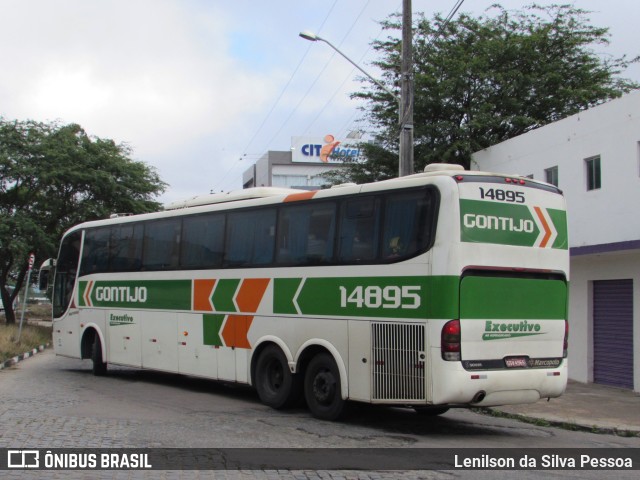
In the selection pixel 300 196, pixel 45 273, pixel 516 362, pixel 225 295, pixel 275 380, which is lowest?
pixel 275 380

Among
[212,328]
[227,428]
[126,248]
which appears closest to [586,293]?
[212,328]

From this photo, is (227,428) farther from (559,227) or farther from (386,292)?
(559,227)

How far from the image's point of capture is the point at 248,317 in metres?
12.6

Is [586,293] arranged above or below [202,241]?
below

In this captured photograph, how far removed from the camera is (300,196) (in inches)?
464

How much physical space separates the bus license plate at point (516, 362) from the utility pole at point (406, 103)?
697cm

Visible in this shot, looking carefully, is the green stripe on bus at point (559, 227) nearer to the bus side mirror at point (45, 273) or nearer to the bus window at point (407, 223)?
the bus window at point (407, 223)

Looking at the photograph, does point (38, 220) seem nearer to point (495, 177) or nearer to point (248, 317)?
point (248, 317)

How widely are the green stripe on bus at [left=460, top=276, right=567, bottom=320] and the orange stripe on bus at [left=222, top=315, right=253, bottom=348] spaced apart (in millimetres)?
4468

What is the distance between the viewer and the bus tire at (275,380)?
11.6 metres

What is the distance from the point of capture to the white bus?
941cm

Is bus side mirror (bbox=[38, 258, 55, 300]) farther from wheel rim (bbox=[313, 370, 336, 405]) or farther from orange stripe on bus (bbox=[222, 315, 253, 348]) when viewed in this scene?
wheel rim (bbox=[313, 370, 336, 405])

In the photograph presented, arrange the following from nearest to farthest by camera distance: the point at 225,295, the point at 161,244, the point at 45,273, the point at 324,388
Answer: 1. the point at 324,388
2. the point at 225,295
3. the point at 161,244
4. the point at 45,273

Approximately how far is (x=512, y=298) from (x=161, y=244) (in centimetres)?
789
